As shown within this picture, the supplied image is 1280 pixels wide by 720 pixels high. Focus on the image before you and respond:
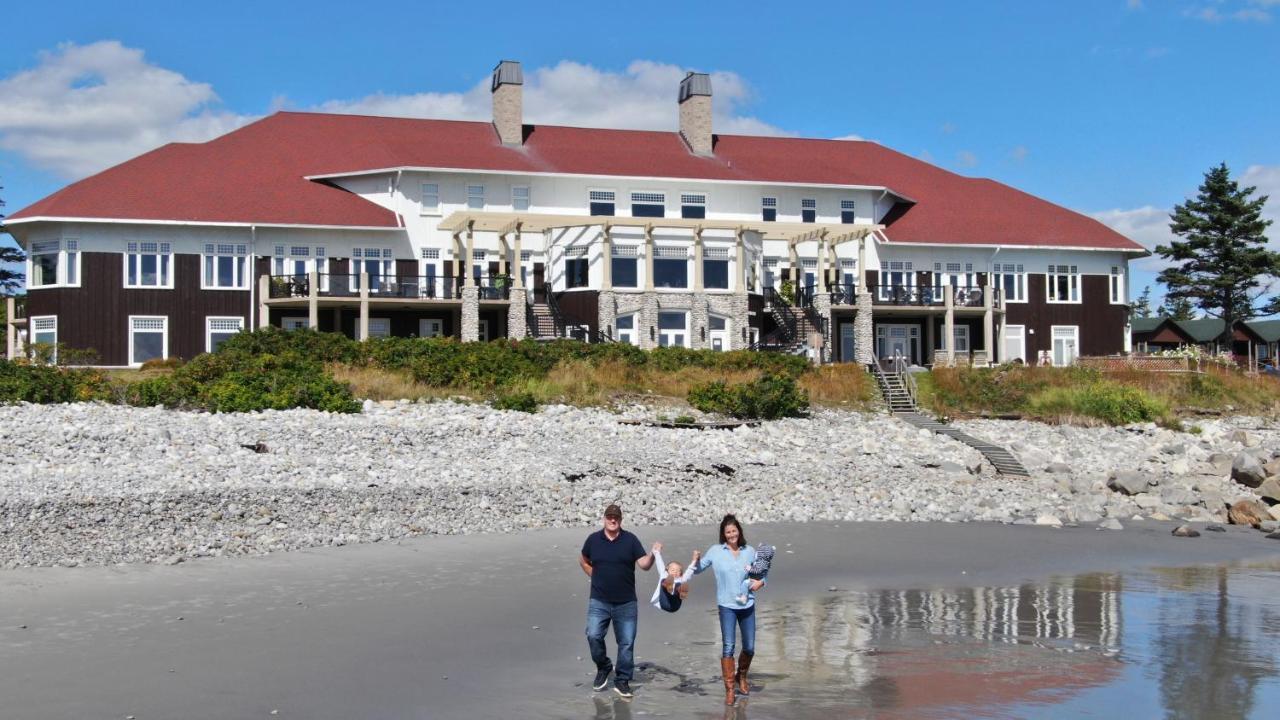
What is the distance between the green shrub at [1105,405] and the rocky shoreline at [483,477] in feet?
10.8

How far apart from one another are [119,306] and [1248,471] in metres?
34.3

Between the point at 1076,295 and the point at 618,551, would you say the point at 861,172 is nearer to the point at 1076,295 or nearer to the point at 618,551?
the point at 1076,295

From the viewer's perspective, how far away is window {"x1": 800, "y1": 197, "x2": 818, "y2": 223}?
5181 centimetres

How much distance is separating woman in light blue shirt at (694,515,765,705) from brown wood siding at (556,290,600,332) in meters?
33.4

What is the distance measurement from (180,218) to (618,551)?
1447 inches

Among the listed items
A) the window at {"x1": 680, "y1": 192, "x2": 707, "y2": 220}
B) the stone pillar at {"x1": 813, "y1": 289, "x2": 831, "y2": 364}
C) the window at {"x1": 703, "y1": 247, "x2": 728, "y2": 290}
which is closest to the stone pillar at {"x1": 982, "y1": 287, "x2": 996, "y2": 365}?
the stone pillar at {"x1": 813, "y1": 289, "x2": 831, "y2": 364}

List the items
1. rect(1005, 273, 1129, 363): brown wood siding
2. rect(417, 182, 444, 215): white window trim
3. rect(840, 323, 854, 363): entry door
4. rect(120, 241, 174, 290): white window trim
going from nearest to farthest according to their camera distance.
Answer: rect(120, 241, 174, 290): white window trim, rect(417, 182, 444, 215): white window trim, rect(840, 323, 854, 363): entry door, rect(1005, 273, 1129, 363): brown wood siding

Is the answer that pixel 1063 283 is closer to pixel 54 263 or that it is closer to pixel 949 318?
pixel 949 318

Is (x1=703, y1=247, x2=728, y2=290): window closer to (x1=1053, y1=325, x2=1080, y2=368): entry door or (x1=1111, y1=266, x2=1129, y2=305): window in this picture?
(x1=1053, y1=325, x2=1080, y2=368): entry door

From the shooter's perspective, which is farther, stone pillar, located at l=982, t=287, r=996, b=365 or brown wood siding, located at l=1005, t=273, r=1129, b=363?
brown wood siding, located at l=1005, t=273, r=1129, b=363

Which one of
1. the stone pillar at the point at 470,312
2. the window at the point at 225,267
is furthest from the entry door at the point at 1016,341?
the window at the point at 225,267

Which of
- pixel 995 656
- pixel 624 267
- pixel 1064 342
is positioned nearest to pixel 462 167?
pixel 624 267

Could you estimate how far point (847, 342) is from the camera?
167ft

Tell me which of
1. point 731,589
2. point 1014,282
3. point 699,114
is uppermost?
point 699,114
